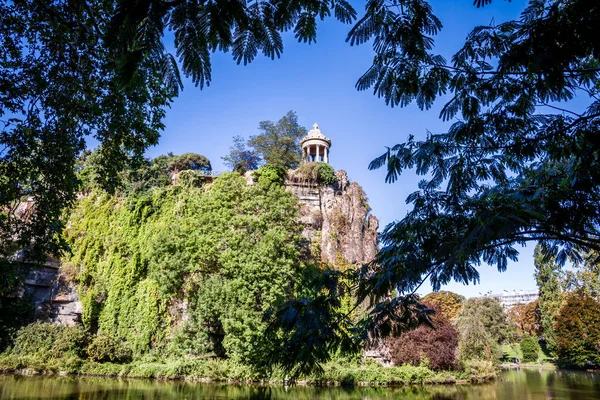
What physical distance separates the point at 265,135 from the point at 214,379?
18.9 metres

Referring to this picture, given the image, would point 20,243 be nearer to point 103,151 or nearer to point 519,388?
point 103,151

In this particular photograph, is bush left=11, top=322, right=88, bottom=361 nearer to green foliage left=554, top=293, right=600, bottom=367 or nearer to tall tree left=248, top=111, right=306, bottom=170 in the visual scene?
tall tree left=248, top=111, right=306, bottom=170

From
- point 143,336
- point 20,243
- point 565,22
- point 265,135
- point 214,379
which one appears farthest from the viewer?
point 265,135

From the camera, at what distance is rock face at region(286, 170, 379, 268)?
20656 millimetres

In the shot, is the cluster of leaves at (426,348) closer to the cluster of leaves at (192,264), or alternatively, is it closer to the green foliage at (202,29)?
the cluster of leaves at (192,264)

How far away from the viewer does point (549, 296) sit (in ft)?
115

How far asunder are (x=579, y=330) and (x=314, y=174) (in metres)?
25.2

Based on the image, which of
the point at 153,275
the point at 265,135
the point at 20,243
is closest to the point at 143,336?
the point at 153,275

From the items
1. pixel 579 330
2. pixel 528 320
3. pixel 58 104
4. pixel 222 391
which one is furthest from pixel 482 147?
pixel 528 320

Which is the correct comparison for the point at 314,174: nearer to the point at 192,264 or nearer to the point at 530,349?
the point at 192,264

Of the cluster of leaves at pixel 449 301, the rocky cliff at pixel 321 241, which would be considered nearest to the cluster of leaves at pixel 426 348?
the rocky cliff at pixel 321 241

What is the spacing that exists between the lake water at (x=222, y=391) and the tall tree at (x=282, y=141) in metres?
16.7

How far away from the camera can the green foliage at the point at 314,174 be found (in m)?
22.3

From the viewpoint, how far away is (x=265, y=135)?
29625mm
